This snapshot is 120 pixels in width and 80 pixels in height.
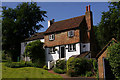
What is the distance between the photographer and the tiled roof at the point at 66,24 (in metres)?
30.8

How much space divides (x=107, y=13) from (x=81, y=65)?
17.1 meters

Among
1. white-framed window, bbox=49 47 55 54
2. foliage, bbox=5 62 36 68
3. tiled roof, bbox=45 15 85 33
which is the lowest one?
Result: foliage, bbox=5 62 36 68

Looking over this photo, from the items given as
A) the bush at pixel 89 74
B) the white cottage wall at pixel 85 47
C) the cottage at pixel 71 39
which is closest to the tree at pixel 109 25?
the cottage at pixel 71 39

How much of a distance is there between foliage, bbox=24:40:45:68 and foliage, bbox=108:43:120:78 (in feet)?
56.1

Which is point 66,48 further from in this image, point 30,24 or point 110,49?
point 30,24

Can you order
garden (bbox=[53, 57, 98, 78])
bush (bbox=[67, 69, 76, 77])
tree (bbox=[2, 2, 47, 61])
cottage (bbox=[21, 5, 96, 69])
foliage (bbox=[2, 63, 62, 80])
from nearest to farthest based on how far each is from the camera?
foliage (bbox=[2, 63, 62, 80]), bush (bbox=[67, 69, 76, 77]), garden (bbox=[53, 57, 98, 78]), cottage (bbox=[21, 5, 96, 69]), tree (bbox=[2, 2, 47, 61])

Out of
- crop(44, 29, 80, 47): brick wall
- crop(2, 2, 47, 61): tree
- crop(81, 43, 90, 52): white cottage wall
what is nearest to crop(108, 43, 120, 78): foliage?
crop(81, 43, 90, 52): white cottage wall

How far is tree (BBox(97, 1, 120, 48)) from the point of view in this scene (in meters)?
32.4

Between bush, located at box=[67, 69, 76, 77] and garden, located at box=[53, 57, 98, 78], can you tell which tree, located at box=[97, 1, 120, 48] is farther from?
bush, located at box=[67, 69, 76, 77]

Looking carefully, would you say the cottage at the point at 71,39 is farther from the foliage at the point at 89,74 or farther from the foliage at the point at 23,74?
the foliage at the point at 23,74

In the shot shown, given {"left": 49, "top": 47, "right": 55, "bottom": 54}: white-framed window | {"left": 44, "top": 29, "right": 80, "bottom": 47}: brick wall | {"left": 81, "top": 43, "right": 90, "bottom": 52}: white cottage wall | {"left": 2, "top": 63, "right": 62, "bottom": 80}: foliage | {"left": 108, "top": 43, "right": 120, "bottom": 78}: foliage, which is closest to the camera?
{"left": 108, "top": 43, "right": 120, "bottom": 78}: foliage

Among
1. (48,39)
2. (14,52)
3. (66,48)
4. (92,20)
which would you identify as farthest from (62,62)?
(14,52)

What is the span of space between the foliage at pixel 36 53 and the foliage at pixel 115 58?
17106mm

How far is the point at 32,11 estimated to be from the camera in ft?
148
